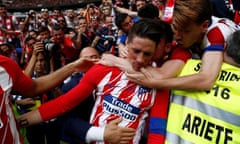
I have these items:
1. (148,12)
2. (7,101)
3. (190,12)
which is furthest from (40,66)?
(190,12)

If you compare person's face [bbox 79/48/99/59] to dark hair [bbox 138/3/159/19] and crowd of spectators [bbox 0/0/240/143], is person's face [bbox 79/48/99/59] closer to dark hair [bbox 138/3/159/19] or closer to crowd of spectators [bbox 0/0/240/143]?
crowd of spectators [bbox 0/0/240/143]

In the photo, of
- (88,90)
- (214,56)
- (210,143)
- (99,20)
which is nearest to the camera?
(210,143)

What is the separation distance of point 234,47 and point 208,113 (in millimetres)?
333


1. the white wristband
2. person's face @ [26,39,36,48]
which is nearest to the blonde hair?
the white wristband

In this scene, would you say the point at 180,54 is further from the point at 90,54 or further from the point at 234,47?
the point at 90,54

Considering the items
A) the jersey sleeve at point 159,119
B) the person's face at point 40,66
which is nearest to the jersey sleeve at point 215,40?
the jersey sleeve at point 159,119

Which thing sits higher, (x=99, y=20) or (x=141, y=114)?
(x=141, y=114)

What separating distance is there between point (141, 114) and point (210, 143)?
414 millimetres

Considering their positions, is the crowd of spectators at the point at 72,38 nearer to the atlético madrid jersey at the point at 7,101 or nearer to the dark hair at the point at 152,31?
the dark hair at the point at 152,31

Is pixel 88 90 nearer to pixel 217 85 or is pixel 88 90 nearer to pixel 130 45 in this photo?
pixel 130 45

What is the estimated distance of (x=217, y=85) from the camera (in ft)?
5.81

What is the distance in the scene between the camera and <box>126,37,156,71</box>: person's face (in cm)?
187

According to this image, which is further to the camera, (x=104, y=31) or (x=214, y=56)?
(x=104, y=31)

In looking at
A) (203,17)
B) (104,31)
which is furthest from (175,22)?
(104,31)
